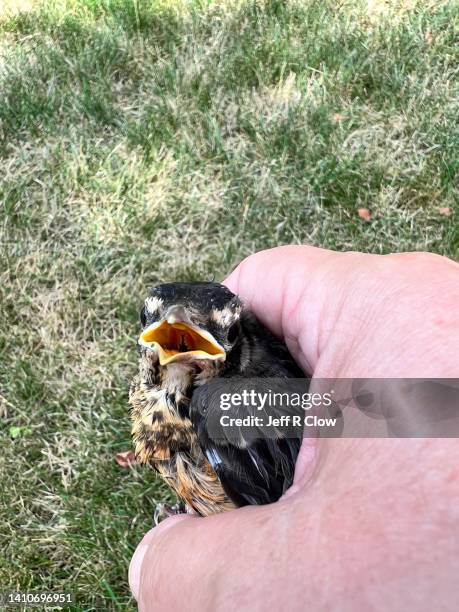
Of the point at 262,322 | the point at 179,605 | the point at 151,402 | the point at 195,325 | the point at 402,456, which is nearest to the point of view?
the point at 402,456

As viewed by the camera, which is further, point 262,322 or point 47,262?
point 47,262

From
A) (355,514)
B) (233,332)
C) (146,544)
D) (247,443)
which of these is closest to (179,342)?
(233,332)

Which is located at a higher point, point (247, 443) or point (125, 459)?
point (247, 443)

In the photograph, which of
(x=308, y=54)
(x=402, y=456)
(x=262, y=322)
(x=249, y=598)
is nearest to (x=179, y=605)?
(x=249, y=598)

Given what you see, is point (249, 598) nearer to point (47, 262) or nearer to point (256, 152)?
point (47, 262)

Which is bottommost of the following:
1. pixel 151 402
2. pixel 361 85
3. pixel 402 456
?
pixel 151 402

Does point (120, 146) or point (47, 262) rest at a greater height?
point (120, 146)

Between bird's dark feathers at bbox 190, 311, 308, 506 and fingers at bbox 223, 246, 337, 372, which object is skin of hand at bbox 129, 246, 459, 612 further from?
bird's dark feathers at bbox 190, 311, 308, 506

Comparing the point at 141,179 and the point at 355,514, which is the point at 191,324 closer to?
the point at 355,514
